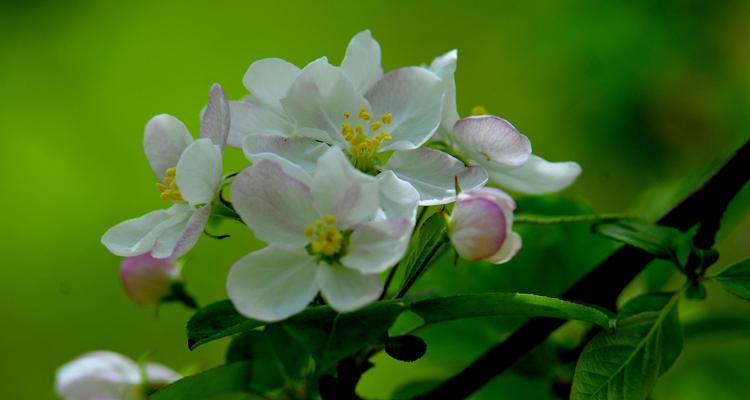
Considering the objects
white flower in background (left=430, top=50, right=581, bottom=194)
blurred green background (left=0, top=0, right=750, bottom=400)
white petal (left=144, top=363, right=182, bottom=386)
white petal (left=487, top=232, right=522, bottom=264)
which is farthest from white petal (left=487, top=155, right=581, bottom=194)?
blurred green background (left=0, top=0, right=750, bottom=400)

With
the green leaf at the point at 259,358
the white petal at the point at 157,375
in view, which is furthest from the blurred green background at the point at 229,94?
the green leaf at the point at 259,358

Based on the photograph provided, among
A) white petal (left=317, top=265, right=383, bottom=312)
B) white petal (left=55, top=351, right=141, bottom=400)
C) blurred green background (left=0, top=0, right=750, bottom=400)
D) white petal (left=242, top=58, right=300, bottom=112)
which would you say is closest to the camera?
white petal (left=317, top=265, right=383, bottom=312)

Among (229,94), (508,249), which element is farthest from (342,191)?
(229,94)

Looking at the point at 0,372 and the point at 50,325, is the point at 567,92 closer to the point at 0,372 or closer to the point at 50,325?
the point at 50,325

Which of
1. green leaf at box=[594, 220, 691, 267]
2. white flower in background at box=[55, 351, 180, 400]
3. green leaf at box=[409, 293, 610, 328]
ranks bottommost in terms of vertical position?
white flower in background at box=[55, 351, 180, 400]

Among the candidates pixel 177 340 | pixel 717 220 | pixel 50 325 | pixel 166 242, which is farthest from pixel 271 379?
pixel 50 325

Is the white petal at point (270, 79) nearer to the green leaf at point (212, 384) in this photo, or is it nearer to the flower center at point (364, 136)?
the flower center at point (364, 136)

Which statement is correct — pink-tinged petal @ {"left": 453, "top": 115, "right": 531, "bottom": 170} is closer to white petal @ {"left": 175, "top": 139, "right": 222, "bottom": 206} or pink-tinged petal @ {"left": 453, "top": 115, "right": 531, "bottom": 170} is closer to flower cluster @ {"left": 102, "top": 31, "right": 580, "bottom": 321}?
flower cluster @ {"left": 102, "top": 31, "right": 580, "bottom": 321}

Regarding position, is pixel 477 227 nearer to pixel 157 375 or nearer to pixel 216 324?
pixel 216 324
